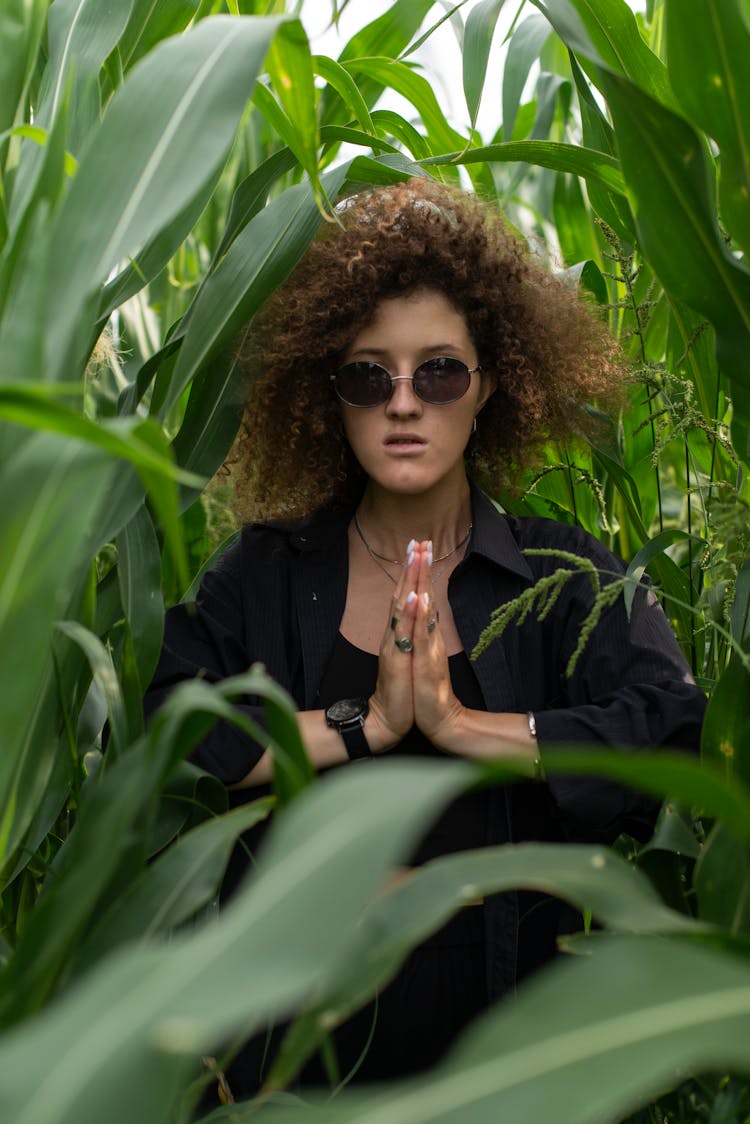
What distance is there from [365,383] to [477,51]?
37cm

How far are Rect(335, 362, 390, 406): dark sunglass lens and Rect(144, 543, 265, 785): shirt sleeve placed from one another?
0.24m

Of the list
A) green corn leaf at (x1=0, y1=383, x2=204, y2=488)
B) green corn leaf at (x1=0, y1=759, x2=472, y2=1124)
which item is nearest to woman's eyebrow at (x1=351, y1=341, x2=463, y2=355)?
green corn leaf at (x1=0, y1=383, x2=204, y2=488)

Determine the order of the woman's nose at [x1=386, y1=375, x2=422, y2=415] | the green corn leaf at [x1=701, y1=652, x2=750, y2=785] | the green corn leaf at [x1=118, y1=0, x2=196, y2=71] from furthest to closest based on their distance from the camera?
the woman's nose at [x1=386, y1=375, x2=422, y2=415], the green corn leaf at [x1=118, y1=0, x2=196, y2=71], the green corn leaf at [x1=701, y1=652, x2=750, y2=785]

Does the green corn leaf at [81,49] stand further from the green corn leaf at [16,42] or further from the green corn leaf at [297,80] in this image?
the green corn leaf at [297,80]

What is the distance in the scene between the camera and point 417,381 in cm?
145

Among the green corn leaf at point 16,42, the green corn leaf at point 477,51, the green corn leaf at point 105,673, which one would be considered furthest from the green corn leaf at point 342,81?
the green corn leaf at point 105,673

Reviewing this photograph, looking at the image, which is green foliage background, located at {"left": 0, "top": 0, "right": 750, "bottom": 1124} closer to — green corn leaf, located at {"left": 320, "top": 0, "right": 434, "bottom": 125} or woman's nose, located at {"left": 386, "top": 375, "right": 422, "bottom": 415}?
green corn leaf, located at {"left": 320, "top": 0, "right": 434, "bottom": 125}

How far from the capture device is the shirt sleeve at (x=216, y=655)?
1.34 metres

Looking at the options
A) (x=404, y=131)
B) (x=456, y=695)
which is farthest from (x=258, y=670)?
(x=404, y=131)

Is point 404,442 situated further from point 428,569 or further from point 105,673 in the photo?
point 105,673

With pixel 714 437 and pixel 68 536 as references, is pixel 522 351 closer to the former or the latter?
pixel 714 437

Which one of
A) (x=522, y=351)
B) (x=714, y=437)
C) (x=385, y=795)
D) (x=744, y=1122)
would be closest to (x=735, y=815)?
(x=385, y=795)

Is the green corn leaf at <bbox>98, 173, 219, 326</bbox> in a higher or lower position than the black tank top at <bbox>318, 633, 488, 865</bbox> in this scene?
higher

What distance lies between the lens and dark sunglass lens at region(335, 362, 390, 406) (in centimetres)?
146
